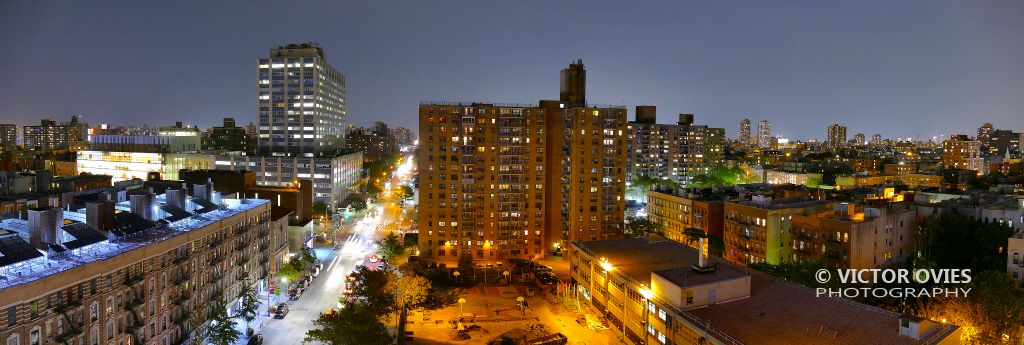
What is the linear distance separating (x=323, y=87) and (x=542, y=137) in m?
65.5

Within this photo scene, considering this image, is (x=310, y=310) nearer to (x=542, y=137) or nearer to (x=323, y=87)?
(x=542, y=137)


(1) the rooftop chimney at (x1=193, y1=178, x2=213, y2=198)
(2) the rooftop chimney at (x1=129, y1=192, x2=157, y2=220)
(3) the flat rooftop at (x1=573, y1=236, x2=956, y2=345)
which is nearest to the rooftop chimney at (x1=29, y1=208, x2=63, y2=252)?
(2) the rooftop chimney at (x1=129, y1=192, x2=157, y2=220)

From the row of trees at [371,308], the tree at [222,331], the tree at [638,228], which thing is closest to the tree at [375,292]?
the row of trees at [371,308]

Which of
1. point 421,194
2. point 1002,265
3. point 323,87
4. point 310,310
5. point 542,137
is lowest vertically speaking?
point 310,310

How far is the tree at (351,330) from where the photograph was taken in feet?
121

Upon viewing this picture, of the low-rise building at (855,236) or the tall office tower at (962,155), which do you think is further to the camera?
the tall office tower at (962,155)

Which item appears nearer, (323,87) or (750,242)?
(750,242)

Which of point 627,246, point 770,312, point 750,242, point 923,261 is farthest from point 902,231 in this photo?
point 770,312

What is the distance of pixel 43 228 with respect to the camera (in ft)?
96.3

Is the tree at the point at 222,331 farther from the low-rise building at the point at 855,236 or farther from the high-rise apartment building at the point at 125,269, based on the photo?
the low-rise building at the point at 855,236

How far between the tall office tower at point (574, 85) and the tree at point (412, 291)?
38907 mm

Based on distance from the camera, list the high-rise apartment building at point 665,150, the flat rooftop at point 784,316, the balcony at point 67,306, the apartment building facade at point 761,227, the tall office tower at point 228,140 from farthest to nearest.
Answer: the tall office tower at point 228,140 < the high-rise apartment building at point 665,150 < the apartment building facade at point 761,227 < the flat rooftop at point 784,316 < the balcony at point 67,306

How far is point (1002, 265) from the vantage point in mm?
50875

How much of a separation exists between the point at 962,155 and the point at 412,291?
180 metres
